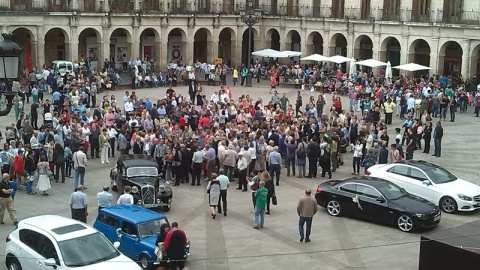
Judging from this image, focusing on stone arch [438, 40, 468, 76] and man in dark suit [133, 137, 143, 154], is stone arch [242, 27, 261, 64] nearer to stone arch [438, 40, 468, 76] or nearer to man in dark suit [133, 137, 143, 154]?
stone arch [438, 40, 468, 76]

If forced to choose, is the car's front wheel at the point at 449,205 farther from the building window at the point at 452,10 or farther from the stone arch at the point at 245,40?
the stone arch at the point at 245,40

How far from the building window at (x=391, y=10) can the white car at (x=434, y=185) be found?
94.4ft

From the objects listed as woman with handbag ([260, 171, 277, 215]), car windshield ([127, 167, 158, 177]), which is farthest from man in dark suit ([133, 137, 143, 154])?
woman with handbag ([260, 171, 277, 215])

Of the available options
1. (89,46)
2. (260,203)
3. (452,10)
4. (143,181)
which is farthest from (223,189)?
(89,46)

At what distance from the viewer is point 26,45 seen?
49.3 meters

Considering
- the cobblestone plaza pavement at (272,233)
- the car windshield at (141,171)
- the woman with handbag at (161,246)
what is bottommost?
the cobblestone plaza pavement at (272,233)

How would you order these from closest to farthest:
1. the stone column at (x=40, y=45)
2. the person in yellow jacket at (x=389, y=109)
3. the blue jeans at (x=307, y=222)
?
1. the blue jeans at (x=307, y=222)
2. the person in yellow jacket at (x=389, y=109)
3. the stone column at (x=40, y=45)

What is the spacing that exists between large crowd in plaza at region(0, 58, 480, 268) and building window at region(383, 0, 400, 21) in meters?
11.8

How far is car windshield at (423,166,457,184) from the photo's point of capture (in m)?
22.3

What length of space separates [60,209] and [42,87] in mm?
21006

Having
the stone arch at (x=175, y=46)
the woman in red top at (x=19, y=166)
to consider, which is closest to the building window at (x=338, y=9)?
the stone arch at (x=175, y=46)

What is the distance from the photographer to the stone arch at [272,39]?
57.8m

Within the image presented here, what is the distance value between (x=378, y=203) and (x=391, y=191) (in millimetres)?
662

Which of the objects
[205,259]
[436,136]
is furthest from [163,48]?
[205,259]
